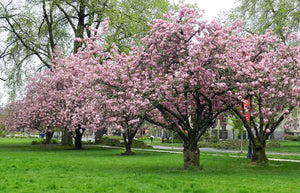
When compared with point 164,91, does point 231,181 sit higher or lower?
lower

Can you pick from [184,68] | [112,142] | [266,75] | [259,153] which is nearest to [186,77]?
[184,68]

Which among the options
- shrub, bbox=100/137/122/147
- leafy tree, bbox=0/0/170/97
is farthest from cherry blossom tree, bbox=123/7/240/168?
shrub, bbox=100/137/122/147

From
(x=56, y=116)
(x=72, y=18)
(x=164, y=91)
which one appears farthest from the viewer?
(x=72, y=18)

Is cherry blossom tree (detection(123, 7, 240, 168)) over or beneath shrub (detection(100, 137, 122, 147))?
over

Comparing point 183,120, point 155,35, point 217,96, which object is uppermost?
point 155,35

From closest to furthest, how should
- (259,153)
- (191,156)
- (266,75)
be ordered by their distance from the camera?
(266,75), (191,156), (259,153)

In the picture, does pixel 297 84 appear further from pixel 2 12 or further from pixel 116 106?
pixel 2 12

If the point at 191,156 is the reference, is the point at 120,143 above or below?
above

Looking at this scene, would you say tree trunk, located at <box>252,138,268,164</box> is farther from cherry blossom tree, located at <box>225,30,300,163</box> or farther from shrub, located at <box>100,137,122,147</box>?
shrub, located at <box>100,137,122,147</box>

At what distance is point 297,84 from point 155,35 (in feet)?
21.0

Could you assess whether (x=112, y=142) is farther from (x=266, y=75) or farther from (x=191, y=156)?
(x=266, y=75)

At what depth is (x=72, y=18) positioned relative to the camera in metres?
39.1

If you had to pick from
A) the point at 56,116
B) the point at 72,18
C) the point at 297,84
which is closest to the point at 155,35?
the point at 297,84

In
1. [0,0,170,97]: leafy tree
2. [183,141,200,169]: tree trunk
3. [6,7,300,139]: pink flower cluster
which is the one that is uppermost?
[0,0,170,97]: leafy tree
